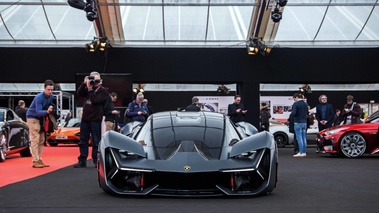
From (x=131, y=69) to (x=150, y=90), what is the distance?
17523 mm

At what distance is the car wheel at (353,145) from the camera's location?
48.5ft

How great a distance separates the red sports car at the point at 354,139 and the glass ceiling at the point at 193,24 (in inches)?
293

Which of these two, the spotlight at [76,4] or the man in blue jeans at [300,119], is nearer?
the man in blue jeans at [300,119]

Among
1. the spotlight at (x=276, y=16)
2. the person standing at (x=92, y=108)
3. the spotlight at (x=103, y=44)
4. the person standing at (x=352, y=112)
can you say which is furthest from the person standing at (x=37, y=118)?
the spotlight at (x=103, y=44)

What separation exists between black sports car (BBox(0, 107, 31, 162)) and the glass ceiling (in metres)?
7.32

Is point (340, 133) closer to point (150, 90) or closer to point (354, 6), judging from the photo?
point (354, 6)

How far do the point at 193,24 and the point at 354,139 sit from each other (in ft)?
30.6

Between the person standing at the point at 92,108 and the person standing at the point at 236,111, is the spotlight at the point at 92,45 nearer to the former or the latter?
the person standing at the point at 236,111

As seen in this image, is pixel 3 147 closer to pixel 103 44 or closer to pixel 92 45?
pixel 92 45

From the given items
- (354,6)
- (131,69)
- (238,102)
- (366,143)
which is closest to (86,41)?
(131,69)

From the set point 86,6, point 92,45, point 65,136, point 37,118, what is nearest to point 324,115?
point 86,6

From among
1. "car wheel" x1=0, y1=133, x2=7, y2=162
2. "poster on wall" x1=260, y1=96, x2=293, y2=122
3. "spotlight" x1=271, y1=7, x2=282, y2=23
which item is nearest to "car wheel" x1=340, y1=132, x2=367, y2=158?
"spotlight" x1=271, y1=7, x2=282, y2=23

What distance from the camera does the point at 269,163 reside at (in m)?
6.35

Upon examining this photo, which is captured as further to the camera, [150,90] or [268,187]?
[150,90]
